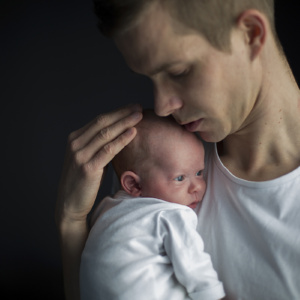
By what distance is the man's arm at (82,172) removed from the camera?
4.29 ft

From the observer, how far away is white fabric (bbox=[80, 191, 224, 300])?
1172 mm

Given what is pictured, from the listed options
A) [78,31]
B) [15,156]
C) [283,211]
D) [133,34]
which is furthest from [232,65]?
[15,156]

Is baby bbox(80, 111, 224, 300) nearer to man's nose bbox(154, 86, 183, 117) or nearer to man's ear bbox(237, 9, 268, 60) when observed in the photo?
man's nose bbox(154, 86, 183, 117)

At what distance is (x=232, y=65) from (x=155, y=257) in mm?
546

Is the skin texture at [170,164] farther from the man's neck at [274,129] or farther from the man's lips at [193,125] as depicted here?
the man's neck at [274,129]

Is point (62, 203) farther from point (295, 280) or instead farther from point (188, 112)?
point (295, 280)

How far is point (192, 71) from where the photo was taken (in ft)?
3.63

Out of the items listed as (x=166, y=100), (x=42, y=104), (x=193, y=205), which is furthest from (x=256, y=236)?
(x=42, y=104)

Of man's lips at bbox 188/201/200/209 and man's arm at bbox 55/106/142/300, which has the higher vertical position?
man's arm at bbox 55/106/142/300

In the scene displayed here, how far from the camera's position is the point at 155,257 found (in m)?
1.20

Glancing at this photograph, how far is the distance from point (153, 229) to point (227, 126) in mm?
349

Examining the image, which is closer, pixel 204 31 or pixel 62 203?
pixel 204 31

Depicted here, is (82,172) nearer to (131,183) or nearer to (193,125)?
(131,183)

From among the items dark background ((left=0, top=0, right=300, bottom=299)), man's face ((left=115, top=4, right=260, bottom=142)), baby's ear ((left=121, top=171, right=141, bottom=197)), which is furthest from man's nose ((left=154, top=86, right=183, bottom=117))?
dark background ((left=0, top=0, right=300, bottom=299))
